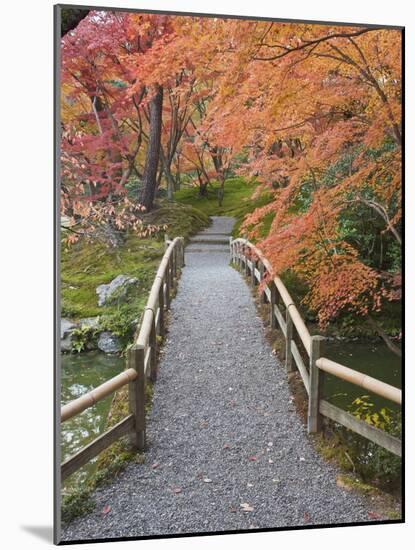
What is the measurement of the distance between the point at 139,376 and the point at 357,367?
3.71 feet

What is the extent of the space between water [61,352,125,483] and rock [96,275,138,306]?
0.87ft

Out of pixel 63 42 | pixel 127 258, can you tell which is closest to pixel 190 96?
pixel 63 42

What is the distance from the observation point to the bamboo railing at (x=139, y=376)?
103 inches

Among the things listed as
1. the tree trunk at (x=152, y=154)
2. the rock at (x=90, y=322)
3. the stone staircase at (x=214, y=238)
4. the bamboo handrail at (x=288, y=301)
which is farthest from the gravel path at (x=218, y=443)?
the rock at (x=90, y=322)

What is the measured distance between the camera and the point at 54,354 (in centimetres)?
263

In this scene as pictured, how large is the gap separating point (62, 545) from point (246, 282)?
1.54 metres

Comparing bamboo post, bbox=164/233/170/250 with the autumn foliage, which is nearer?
the autumn foliage

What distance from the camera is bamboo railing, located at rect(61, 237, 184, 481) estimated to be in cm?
261

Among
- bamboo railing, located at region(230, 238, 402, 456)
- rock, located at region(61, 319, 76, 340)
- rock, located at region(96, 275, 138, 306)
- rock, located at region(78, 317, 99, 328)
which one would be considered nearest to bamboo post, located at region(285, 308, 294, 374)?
bamboo railing, located at region(230, 238, 402, 456)

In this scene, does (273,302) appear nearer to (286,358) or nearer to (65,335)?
(286,358)

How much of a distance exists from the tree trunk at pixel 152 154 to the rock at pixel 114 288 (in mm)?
361

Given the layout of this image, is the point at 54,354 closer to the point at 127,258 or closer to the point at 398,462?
the point at 127,258

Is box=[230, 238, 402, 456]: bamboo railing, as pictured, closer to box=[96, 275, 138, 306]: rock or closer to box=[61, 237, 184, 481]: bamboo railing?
box=[61, 237, 184, 481]: bamboo railing

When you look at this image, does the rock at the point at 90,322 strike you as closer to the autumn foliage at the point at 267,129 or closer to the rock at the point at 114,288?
the rock at the point at 114,288
